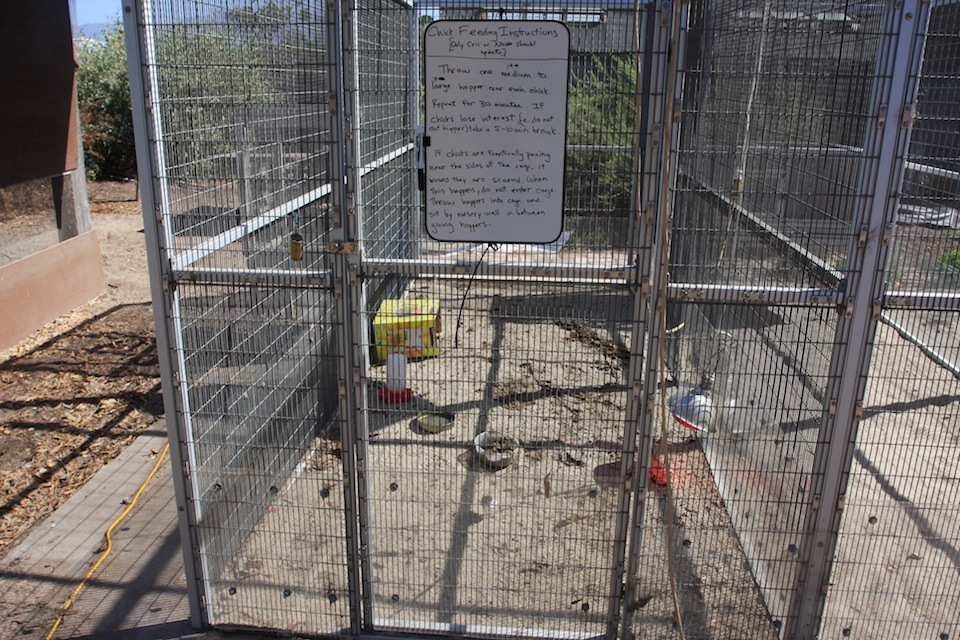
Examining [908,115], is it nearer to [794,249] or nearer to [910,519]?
[794,249]

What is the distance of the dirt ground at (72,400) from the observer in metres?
4.77

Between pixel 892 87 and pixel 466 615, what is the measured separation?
9.38ft

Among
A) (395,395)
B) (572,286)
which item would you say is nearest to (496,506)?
(395,395)

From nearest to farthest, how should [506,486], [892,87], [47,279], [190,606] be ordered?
1. [892,87]
2. [190,606]
3. [506,486]
4. [47,279]

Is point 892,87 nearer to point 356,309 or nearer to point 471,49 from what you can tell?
point 471,49

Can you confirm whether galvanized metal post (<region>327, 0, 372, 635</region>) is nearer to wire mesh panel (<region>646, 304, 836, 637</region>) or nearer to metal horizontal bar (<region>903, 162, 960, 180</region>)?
wire mesh panel (<region>646, 304, 836, 637</region>)

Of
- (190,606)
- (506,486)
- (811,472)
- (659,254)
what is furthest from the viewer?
(506,486)

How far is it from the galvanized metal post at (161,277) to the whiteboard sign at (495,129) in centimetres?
110

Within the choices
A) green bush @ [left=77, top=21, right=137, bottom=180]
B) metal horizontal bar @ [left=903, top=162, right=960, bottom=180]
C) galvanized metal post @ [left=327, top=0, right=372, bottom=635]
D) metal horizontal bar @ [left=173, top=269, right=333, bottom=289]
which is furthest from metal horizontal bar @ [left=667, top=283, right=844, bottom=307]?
green bush @ [left=77, top=21, right=137, bottom=180]

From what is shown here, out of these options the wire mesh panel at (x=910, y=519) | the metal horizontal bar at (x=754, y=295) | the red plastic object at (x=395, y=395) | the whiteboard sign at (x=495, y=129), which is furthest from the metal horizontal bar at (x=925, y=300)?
the red plastic object at (x=395, y=395)

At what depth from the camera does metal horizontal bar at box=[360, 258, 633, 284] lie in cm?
297

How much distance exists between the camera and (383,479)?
4727 mm

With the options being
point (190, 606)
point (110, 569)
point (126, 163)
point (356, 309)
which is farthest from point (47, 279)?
point (126, 163)

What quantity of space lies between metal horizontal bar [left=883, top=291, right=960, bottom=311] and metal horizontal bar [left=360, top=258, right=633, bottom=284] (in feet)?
3.38
